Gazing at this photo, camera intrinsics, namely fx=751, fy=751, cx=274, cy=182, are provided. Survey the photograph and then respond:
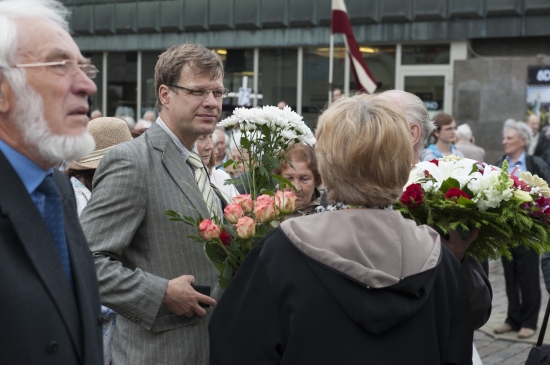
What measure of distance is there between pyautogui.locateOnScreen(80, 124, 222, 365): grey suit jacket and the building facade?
1124 cm

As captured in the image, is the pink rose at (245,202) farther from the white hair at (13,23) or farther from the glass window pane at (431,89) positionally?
Answer: the glass window pane at (431,89)

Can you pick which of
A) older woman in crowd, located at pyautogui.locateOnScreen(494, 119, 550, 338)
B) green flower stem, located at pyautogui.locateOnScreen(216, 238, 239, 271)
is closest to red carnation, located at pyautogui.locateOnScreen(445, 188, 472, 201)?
green flower stem, located at pyautogui.locateOnScreen(216, 238, 239, 271)

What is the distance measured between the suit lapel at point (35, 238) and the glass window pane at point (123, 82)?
19.3 meters

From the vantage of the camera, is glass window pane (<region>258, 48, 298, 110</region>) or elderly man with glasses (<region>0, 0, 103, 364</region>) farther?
glass window pane (<region>258, 48, 298, 110</region>)

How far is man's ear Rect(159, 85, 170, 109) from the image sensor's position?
3.12 m

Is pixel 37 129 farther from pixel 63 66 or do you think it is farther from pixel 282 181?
pixel 282 181

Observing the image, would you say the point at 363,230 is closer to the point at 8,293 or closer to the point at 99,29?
the point at 8,293

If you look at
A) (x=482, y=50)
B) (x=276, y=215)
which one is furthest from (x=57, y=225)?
(x=482, y=50)

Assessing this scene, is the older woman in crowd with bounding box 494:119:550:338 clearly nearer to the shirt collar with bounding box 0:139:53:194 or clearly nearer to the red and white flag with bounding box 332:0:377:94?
the red and white flag with bounding box 332:0:377:94

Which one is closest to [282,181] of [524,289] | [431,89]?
[524,289]

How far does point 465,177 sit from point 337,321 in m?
0.97

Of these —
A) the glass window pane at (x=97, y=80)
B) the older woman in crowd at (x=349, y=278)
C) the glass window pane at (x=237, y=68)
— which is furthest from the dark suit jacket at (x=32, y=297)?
the glass window pane at (x=97, y=80)

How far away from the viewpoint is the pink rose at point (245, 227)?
2484mm

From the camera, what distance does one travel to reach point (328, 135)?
2.29m
